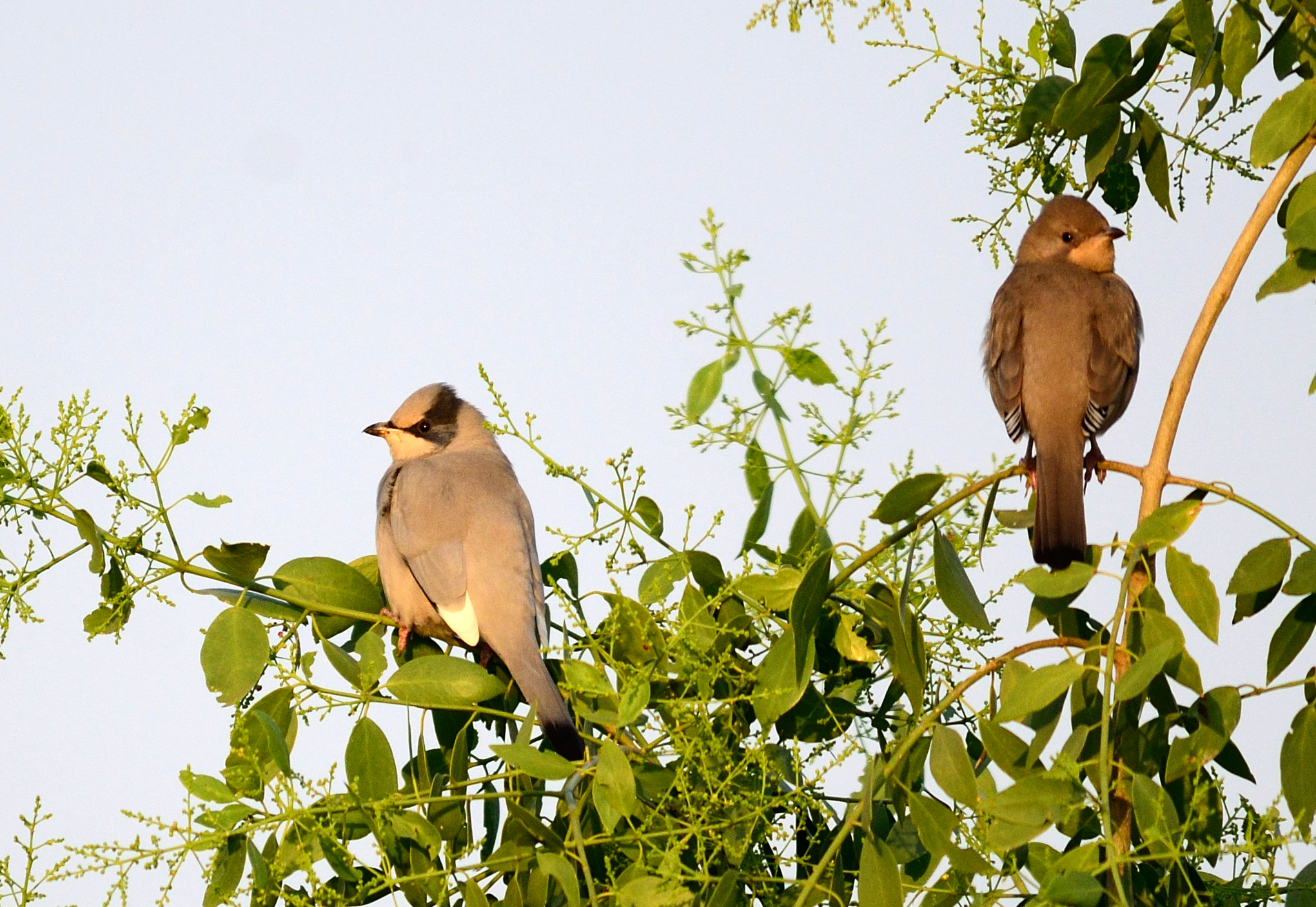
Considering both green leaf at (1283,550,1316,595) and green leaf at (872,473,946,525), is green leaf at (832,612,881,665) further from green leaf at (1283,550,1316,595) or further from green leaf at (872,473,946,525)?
green leaf at (1283,550,1316,595)

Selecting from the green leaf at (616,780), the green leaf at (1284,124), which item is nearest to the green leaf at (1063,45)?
the green leaf at (1284,124)

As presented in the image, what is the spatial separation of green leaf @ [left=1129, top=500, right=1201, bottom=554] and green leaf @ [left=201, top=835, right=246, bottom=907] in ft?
7.02

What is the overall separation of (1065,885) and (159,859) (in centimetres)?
202

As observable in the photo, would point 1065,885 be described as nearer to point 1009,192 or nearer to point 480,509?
point 1009,192

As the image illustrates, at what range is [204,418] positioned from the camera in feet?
11.4

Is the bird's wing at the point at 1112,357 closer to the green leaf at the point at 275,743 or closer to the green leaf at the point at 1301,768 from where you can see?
the green leaf at the point at 1301,768

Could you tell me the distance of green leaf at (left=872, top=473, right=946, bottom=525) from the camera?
9.91 ft

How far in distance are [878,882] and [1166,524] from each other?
38.2 inches

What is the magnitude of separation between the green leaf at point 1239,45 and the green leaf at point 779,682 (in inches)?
65.5

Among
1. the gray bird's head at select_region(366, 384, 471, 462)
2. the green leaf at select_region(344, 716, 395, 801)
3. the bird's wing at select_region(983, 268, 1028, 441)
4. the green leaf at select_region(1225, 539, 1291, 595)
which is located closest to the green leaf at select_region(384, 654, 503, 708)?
the green leaf at select_region(344, 716, 395, 801)

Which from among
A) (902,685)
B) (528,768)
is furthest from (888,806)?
(528,768)

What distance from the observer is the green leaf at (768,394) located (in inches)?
140

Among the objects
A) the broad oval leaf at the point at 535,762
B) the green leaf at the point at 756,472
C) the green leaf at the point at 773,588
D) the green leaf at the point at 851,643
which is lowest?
the broad oval leaf at the point at 535,762

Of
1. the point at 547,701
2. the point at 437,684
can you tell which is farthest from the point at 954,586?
the point at 547,701
